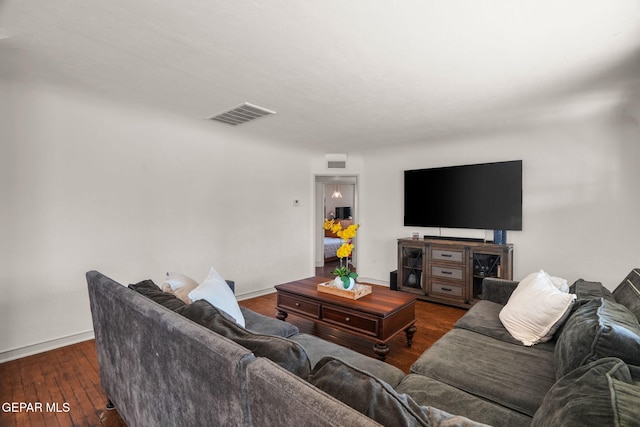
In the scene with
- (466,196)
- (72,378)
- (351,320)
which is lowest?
(72,378)

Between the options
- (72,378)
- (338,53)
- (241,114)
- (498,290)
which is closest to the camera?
(338,53)

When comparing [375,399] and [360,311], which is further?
[360,311]

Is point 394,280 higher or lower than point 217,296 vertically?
lower

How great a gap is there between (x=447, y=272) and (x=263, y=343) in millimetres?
Result: 3606

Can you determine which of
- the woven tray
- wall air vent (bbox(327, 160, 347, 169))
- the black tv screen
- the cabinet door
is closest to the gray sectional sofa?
the woven tray

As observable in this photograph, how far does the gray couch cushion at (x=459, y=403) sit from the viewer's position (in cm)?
122

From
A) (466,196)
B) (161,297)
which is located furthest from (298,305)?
(466,196)

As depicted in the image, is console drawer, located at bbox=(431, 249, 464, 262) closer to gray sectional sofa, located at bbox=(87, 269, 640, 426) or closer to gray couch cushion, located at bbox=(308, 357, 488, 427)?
gray sectional sofa, located at bbox=(87, 269, 640, 426)

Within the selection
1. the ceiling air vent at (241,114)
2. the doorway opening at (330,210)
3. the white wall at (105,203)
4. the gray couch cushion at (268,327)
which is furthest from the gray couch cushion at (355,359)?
the doorway opening at (330,210)

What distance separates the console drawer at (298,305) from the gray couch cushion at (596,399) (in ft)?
6.69

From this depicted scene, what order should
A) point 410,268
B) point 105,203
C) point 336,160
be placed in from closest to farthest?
point 105,203
point 410,268
point 336,160

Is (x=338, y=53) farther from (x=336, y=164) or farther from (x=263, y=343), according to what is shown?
(x=336, y=164)

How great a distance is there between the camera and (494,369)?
5.32ft

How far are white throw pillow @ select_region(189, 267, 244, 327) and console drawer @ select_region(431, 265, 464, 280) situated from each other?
10.0 ft
